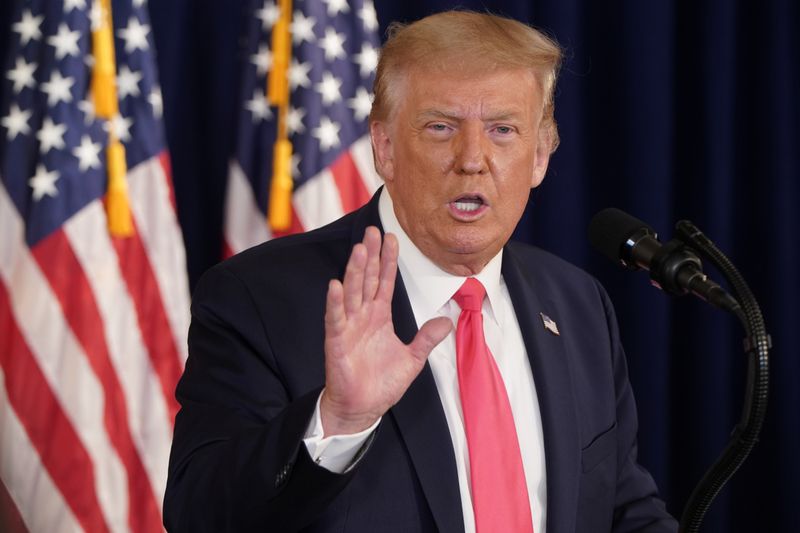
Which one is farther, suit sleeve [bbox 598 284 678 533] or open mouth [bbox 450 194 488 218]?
suit sleeve [bbox 598 284 678 533]

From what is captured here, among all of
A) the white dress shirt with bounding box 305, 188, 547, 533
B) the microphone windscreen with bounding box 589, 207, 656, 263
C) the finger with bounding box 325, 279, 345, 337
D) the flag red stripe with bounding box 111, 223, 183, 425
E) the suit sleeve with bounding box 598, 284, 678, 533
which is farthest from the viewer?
the flag red stripe with bounding box 111, 223, 183, 425

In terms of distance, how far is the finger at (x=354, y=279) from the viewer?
1.40m

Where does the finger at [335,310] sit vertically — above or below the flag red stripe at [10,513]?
above

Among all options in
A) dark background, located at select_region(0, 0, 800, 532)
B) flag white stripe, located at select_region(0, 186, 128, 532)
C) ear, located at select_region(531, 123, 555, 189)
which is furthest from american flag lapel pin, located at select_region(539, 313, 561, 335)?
dark background, located at select_region(0, 0, 800, 532)

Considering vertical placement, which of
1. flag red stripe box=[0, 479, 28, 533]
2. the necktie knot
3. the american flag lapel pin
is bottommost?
flag red stripe box=[0, 479, 28, 533]

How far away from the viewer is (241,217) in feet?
10.4

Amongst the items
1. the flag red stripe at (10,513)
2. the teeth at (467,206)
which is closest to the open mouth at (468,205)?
the teeth at (467,206)

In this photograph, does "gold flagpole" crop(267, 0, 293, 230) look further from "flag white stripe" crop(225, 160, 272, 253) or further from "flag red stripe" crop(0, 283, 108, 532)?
"flag red stripe" crop(0, 283, 108, 532)

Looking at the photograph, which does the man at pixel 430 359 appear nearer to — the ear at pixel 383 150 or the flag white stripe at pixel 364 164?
the ear at pixel 383 150

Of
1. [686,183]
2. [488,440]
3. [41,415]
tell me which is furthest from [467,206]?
[686,183]

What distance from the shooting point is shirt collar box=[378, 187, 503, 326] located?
1.93m

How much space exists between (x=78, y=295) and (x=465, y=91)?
1468 mm

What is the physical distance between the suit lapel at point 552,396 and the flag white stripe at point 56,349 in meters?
1.37

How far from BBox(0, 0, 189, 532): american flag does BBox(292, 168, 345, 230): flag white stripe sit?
0.39 metres
